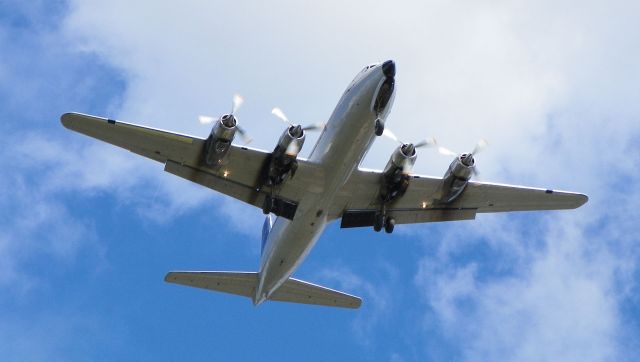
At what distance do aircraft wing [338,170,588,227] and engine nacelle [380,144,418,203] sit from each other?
1.52ft

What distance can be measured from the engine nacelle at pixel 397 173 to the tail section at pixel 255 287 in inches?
288

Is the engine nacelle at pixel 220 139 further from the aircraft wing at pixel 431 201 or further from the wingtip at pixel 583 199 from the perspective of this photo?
the wingtip at pixel 583 199

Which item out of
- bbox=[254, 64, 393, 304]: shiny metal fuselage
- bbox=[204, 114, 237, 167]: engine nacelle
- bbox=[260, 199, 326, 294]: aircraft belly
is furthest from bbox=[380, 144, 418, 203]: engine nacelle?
bbox=[204, 114, 237, 167]: engine nacelle

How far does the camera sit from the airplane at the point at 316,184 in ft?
138

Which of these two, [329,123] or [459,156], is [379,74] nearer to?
[329,123]

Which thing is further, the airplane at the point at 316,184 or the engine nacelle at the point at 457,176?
the engine nacelle at the point at 457,176

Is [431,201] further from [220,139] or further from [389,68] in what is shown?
[220,139]

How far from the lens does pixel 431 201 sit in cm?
4891

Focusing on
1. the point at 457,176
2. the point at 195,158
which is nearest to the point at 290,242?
the point at 195,158

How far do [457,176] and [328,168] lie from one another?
7.29 meters

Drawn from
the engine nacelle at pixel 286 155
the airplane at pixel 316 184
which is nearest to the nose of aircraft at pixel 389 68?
the airplane at pixel 316 184

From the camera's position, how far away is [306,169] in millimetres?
44125

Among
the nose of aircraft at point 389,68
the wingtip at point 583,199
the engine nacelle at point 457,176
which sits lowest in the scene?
the engine nacelle at point 457,176

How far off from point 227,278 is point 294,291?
392 cm
